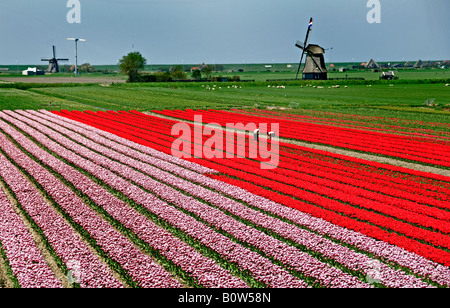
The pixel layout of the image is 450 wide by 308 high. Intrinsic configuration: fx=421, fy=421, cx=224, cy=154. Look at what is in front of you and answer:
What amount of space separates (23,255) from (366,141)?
84.5ft

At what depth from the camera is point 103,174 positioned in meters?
22.3

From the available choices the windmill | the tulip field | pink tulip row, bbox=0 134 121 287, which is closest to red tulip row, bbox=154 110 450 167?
the tulip field

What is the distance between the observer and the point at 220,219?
53.1ft

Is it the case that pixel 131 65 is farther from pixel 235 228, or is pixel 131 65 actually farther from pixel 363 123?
pixel 235 228

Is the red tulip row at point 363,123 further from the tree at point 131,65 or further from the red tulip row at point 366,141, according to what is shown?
the tree at point 131,65

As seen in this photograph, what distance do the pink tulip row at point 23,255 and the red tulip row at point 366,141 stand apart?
21759 mm

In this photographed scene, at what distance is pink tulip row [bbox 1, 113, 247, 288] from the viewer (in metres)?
11.9

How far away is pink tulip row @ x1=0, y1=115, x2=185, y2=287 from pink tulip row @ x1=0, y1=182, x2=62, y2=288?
643 mm

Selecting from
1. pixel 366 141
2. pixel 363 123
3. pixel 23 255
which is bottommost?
pixel 23 255

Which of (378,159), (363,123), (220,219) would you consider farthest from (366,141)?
(220,219)

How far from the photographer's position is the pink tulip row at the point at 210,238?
39.1ft
